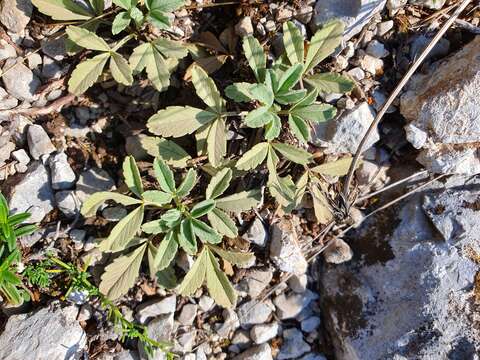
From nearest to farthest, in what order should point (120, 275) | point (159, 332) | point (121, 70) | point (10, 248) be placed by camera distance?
point (10, 248) < point (121, 70) < point (120, 275) < point (159, 332)

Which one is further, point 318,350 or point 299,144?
point 318,350

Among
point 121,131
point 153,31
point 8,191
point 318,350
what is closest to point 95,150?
point 121,131

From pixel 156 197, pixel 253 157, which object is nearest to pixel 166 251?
pixel 156 197

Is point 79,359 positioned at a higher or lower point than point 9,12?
lower

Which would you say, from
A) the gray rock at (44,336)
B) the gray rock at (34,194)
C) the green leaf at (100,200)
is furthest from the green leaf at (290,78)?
the gray rock at (44,336)

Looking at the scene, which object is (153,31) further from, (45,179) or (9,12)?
(45,179)

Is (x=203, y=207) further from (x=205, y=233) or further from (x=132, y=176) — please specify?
(x=132, y=176)

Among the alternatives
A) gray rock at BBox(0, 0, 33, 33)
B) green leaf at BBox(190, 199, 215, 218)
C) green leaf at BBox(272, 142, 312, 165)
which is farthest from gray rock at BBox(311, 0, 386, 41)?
gray rock at BBox(0, 0, 33, 33)
